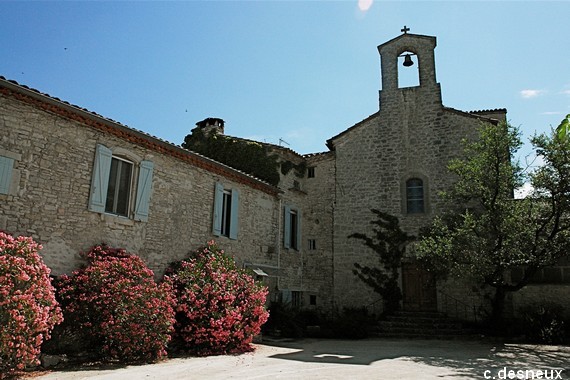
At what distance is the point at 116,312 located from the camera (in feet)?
27.1

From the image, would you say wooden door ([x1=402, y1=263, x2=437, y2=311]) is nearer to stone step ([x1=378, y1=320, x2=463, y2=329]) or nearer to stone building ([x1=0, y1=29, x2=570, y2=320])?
stone building ([x1=0, y1=29, x2=570, y2=320])

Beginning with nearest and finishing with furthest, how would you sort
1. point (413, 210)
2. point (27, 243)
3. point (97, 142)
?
point (27, 243)
point (97, 142)
point (413, 210)

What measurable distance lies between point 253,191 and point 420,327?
23.1 ft

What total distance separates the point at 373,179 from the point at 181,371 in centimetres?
1157

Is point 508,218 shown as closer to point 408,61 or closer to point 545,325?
point 545,325

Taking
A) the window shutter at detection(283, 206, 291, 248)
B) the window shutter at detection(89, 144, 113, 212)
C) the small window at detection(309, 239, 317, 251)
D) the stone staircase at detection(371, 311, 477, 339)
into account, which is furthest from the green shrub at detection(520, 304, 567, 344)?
the window shutter at detection(89, 144, 113, 212)

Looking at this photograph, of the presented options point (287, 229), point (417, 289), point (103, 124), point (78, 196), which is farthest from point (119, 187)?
point (417, 289)

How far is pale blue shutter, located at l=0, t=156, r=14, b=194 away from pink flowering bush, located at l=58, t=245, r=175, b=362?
79.7 inches

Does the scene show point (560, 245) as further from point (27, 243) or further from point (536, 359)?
point (27, 243)

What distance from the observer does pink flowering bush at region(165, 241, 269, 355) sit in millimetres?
9617

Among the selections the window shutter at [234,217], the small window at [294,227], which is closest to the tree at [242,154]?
the small window at [294,227]

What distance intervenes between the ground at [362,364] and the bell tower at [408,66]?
9515mm

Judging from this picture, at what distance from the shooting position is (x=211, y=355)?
31.1ft

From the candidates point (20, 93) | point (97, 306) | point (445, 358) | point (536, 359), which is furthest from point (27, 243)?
point (536, 359)
